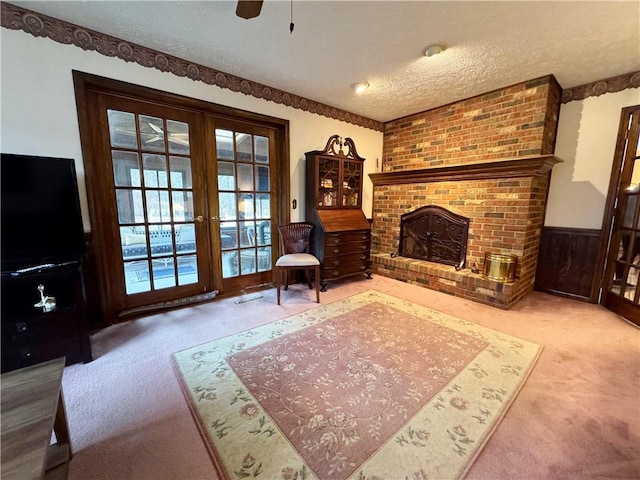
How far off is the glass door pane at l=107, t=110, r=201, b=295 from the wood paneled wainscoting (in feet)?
13.8

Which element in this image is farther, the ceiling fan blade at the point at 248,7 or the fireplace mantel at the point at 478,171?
the fireplace mantel at the point at 478,171

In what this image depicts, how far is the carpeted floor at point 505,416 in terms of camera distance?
45.5 inches

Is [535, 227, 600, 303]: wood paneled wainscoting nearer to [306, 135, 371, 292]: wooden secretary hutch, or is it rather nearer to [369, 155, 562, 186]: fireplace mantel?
[369, 155, 562, 186]: fireplace mantel

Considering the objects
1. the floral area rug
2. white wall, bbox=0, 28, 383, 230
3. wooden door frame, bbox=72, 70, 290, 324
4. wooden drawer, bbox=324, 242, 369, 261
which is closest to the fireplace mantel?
wooden drawer, bbox=324, 242, 369, 261

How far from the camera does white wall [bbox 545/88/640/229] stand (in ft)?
9.02

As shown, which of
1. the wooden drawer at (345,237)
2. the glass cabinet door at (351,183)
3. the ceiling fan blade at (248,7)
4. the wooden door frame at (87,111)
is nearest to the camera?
the ceiling fan blade at (248,7)

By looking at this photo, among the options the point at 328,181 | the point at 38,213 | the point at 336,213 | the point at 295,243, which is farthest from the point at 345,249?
the point at 38,213

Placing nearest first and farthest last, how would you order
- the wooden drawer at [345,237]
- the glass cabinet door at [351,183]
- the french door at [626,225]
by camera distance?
the french door at [626,225]
the wooden drawer at [345,237]
the glass cabinet door at [351,183]

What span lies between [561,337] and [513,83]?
263 centimetres

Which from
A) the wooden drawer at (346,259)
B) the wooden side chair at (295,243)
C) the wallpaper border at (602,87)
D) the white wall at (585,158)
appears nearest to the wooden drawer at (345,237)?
the wooden drawer at (346,259)

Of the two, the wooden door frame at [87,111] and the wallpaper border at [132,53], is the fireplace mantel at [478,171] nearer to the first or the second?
the wallpaper border at [132,53]

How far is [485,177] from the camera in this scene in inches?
122

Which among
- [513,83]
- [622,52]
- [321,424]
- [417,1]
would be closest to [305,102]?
[417,1]

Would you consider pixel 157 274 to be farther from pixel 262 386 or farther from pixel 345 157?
pixel 345 157
